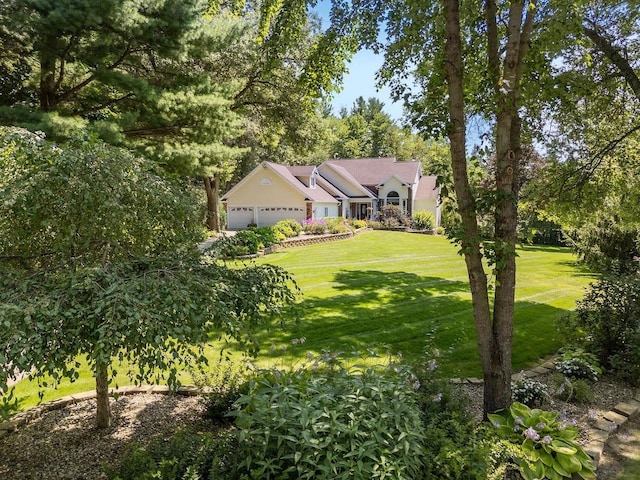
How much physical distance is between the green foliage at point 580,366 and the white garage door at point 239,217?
26949mm

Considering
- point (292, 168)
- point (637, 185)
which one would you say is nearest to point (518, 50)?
point (637, 185)

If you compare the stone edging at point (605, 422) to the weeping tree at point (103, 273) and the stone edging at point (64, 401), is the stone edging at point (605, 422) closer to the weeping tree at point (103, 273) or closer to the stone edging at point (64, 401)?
the weeping tree at point (103, 273)

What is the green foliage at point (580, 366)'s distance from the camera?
16.9 ft

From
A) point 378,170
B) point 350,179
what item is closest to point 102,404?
point 350,179

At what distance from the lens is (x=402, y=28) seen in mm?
4785

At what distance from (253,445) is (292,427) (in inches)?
12.3

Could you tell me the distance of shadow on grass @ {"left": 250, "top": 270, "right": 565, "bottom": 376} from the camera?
19.7ft

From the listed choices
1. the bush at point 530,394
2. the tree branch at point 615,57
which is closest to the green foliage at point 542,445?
the bush at point 530,394

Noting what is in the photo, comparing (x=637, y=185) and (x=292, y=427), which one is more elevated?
(x=637, y=185)

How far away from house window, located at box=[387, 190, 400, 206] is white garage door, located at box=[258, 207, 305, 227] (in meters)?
10.8

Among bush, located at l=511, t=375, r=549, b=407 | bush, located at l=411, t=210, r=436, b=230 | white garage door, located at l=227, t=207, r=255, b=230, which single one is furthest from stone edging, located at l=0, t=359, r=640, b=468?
white garage door, located at l=227, t=207, r=255, b=230

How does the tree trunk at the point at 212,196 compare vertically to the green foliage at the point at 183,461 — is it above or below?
above

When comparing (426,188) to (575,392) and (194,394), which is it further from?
(194,394)

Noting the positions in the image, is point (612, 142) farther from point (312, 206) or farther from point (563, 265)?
point (312, 206)
